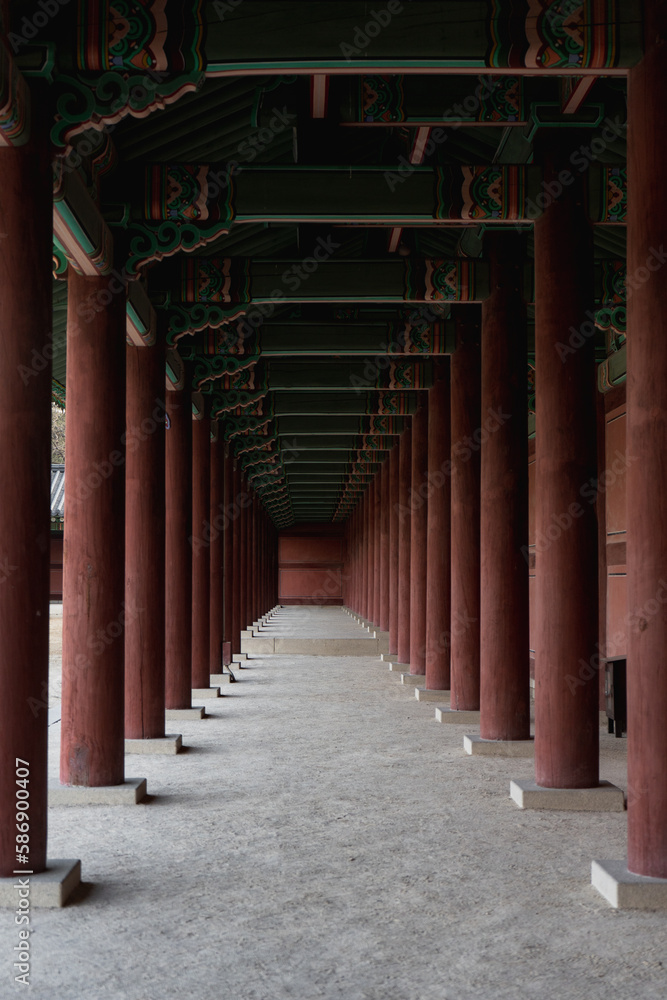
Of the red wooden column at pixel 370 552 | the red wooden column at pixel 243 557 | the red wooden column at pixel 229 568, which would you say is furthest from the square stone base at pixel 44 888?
the red wooden column at pixel 370 552

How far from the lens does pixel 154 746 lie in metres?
9.20

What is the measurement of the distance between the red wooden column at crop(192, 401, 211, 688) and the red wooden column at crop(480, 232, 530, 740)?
204 inches

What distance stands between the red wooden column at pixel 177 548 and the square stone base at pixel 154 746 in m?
1.86

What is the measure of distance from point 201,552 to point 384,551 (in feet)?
37.0

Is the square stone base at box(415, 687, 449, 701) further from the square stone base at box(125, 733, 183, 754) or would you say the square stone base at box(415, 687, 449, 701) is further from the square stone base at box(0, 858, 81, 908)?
the square stone base at box(0, 858, 81, 908)

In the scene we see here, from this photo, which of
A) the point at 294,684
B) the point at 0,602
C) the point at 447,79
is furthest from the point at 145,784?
the point at 294,684

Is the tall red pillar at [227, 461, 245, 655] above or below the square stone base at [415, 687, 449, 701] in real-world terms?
above

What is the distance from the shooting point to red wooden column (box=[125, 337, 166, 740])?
9.01 metres

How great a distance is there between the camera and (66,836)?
6184 millimetres

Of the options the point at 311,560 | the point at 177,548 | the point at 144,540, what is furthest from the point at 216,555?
the point at 311,560

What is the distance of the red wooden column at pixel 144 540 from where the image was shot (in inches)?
355

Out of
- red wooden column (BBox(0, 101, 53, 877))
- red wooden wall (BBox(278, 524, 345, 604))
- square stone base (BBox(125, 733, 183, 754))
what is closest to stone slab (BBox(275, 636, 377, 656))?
square stone base (BBox(125, 733, 183, 754))

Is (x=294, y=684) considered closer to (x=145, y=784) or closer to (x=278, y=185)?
(x=145, y=784)

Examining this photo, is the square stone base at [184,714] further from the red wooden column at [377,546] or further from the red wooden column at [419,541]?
the red wooden column at [377,546]
